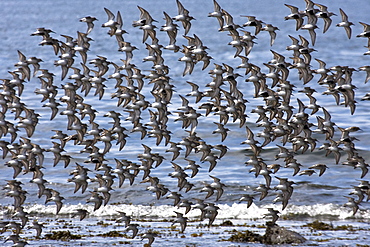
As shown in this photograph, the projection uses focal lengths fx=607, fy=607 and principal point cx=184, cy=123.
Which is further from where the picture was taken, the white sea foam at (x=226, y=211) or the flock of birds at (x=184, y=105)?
the white sea foam at (x=226, y=211)

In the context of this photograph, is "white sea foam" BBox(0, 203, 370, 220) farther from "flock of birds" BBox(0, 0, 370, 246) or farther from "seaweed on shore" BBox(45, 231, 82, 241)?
"flock of birds" BBox(0, 0, 370, 246)

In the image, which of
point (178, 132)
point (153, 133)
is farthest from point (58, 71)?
point (153, 133)

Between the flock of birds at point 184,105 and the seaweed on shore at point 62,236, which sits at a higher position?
the flock of birds at point 184,105

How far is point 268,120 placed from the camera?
91.0 ft

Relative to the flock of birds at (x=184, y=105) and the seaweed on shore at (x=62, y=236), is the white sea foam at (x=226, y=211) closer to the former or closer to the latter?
the seaweed on shore at (x=62, y=236)

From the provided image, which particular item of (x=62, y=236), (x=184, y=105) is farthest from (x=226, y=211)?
(x=62, y=236)

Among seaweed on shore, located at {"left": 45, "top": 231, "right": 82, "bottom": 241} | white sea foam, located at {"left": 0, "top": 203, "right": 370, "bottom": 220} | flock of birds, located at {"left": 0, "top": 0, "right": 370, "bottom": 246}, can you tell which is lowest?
white sea foam, located at {"left": 0, "top": 203, "right": 370, "bottom": 220}

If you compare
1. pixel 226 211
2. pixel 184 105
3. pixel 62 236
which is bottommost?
pixel 226 211

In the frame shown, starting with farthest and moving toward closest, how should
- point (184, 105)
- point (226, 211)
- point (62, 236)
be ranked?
1. point (226, 211)
2. point (184, 105)
3. point (62, 236)

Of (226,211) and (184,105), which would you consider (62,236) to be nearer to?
(184,105)

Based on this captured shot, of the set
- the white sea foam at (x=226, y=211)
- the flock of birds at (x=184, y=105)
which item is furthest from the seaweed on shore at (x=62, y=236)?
the white sea foam at (x=226, y=211)

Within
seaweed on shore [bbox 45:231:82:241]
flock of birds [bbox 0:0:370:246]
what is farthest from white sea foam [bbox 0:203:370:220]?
flock of birds [bbox 0:0:370:246]

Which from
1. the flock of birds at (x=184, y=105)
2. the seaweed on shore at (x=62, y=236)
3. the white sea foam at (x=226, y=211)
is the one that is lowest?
the white sea foam at (x=226, y=211)

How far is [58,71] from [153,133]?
58137mm
